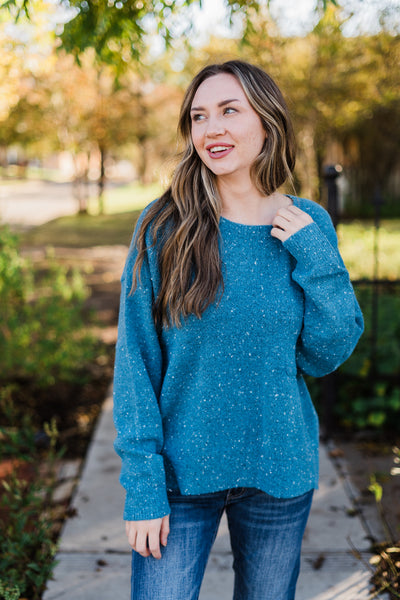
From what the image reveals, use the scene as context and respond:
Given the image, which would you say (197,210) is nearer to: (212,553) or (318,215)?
(318,215)

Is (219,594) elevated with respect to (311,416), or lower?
lower

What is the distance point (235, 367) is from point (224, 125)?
67 cm

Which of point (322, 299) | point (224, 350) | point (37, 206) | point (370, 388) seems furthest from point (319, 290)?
point (37, 206)

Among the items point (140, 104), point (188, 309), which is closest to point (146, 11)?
point (188, 309)

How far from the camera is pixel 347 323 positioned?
1687 millimetres

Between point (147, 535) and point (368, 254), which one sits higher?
point (368, 254)

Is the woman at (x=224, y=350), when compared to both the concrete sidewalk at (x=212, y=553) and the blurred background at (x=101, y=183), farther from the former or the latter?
the concrete sidewalk at (x=212, y=553)

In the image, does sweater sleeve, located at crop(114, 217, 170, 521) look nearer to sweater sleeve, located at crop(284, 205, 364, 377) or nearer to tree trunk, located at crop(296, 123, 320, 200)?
sweater sleeve, located at crop(284, 205, 364, 377)

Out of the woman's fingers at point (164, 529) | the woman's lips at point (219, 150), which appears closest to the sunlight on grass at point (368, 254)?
the woman's lips at point (219, 150)

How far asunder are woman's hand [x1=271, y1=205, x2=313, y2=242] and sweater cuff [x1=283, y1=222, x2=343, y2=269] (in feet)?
0.04

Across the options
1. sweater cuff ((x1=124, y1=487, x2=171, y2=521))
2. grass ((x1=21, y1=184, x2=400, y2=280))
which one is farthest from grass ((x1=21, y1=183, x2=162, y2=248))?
sweater cuff ((x1=124, y1=487, x2=171, y2=521))

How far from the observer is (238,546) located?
174 centimetres

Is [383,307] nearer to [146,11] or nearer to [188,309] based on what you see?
[146,11]

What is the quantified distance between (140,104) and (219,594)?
22077 millimetres
